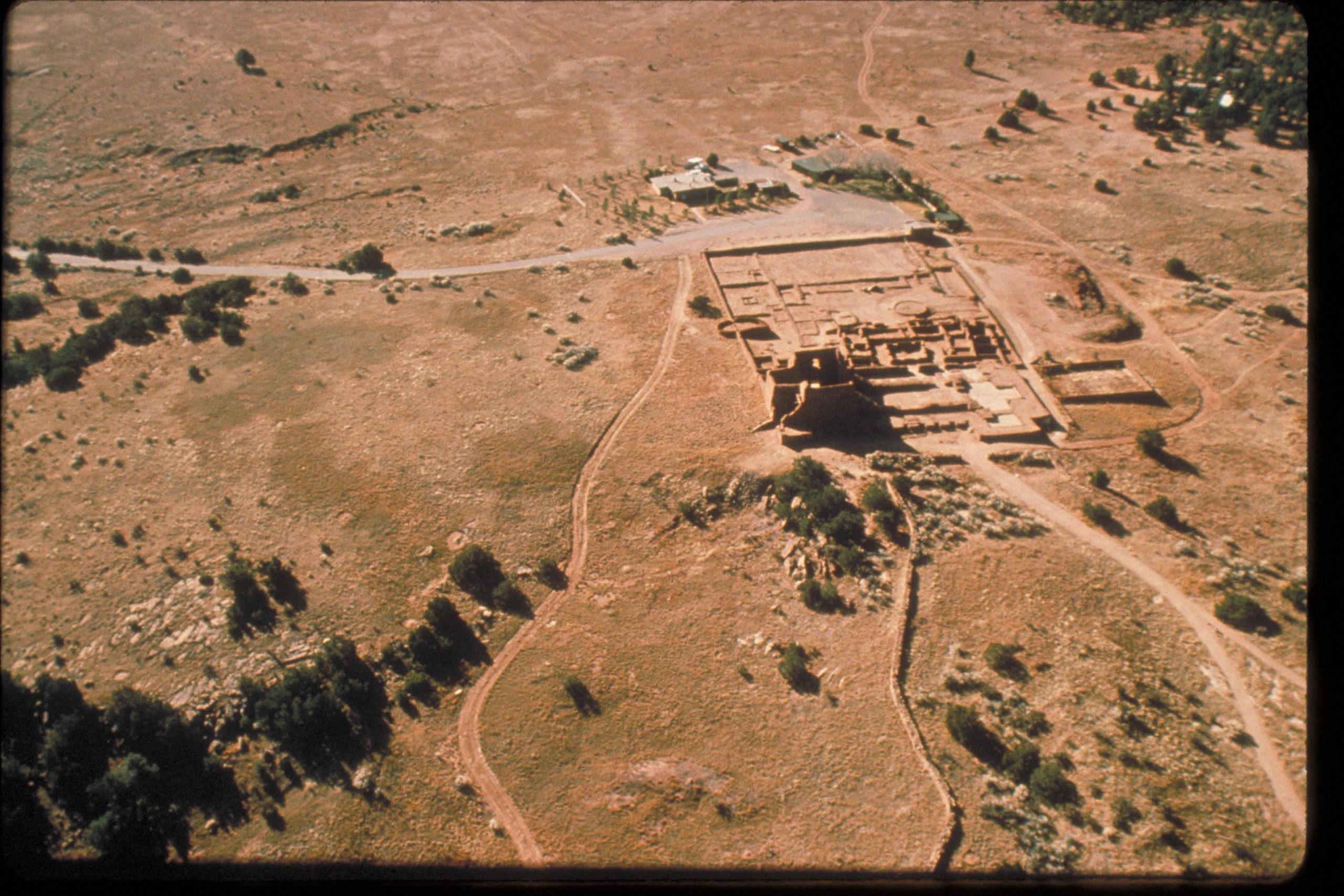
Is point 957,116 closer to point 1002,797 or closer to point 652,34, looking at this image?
→ point 652,34

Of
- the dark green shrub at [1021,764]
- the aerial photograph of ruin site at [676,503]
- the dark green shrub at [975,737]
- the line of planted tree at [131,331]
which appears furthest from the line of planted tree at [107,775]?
the line of planted tree at [131,331]

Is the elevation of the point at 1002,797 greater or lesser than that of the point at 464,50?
lesser

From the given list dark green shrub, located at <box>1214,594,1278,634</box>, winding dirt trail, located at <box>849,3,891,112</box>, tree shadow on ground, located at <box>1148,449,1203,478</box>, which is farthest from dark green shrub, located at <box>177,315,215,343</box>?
winding dirt trail, located at <box>849,3,891,112</box>

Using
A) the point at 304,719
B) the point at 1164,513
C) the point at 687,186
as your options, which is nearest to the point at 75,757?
the point at 304,719

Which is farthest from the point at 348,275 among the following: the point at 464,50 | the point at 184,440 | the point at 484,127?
the point at 464,50

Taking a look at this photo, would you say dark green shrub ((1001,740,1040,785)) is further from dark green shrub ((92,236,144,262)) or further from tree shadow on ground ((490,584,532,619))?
dark green shrub ((92,236,144,262))

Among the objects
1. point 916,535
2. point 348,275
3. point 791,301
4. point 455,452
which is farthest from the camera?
point 348,275

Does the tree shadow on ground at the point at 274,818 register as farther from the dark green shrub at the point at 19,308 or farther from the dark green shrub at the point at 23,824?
the dark green shrub at the point at 19,308
